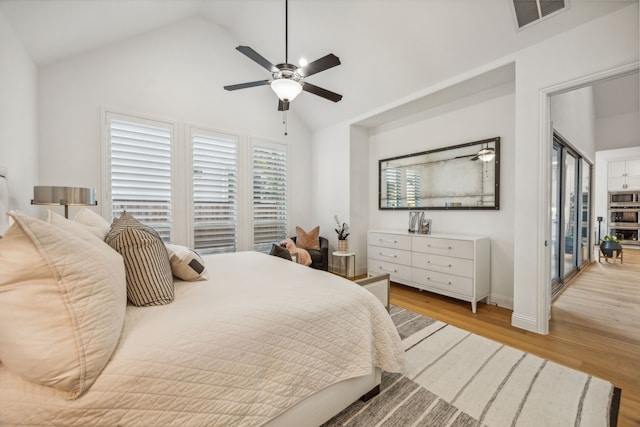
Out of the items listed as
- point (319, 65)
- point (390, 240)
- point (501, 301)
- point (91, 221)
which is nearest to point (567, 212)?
point (501, 301)

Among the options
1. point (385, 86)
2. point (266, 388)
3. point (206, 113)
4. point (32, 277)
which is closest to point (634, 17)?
point (385, 86)

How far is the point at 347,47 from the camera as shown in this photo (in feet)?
10.8

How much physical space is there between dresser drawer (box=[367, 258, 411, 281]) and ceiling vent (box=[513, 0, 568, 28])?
9.30 feet

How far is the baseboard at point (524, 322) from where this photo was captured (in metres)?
2.42

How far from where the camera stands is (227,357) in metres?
1.04

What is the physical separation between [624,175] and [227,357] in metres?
10.3

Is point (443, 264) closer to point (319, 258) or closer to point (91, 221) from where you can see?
point (319, 258)

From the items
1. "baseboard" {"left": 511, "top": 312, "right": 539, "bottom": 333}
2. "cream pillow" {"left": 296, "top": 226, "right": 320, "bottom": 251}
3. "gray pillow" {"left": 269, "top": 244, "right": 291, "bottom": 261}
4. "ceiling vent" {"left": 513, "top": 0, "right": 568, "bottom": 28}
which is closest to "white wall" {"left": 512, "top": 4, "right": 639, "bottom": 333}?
"baseboard" {"left": 511, "top": 312, "right": 539, "bottom": 333}

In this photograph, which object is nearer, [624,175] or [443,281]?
[443,281]

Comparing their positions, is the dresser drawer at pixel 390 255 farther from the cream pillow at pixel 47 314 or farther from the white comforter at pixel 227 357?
the cream pillow at pixel 47 314

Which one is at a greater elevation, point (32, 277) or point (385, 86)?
point (385, 86)

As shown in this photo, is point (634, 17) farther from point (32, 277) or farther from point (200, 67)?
point (200, 67)

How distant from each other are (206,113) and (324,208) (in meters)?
2.50

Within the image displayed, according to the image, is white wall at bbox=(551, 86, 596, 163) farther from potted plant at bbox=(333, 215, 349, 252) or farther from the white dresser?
potted plant at bbox=(333, 215, 349, 252)
